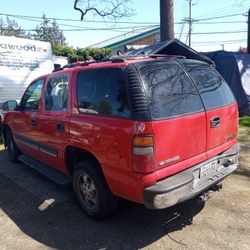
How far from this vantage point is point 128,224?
4.11 metres

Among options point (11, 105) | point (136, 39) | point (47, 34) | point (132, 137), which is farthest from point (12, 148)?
point (47, 34)

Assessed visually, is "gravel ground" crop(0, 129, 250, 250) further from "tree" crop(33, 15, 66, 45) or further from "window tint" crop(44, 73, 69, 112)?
"tree" crop(33, 15, 66, 45)

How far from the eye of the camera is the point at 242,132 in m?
8.69

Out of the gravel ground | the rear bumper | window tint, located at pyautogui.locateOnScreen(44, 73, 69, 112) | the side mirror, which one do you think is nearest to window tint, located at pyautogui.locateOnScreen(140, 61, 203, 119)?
the rear bumper

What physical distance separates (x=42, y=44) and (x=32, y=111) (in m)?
6.32

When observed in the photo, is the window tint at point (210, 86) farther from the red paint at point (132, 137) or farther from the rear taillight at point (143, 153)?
the rear taillight at point (143, 153)

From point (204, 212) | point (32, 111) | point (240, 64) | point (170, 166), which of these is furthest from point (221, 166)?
point (240, 64)

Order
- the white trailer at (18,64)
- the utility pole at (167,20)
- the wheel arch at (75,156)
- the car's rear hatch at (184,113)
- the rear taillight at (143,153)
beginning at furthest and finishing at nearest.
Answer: the utility pole at (167,20) → the white trailer at (18,64) → the wheel arch at (75,156) → the car's rear hatch at (184,113) → the rear taillight at (143,153)

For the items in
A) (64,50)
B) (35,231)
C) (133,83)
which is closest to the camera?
(133,83)

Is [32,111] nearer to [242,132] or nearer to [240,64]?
[242,132]

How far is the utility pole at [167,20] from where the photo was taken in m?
10.9

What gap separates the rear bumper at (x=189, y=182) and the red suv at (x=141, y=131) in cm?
1

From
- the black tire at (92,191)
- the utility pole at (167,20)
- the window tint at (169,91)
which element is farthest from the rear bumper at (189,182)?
the utility pole at (167,20)

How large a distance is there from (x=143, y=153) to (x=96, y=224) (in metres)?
1.36
